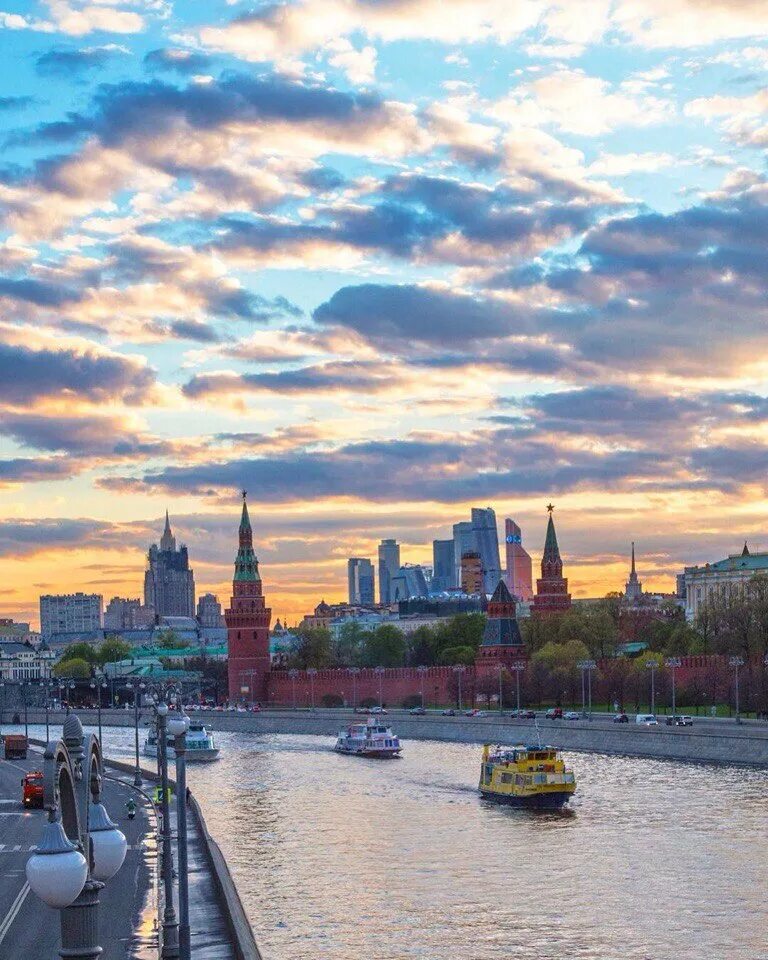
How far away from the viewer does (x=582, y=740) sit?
92.2 m

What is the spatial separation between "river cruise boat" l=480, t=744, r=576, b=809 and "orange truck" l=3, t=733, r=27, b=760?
32798 millimetres

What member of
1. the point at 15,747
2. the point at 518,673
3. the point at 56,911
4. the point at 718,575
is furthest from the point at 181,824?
the point at 718,575

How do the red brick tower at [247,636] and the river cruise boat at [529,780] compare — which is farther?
the red brick tower at [247,636]

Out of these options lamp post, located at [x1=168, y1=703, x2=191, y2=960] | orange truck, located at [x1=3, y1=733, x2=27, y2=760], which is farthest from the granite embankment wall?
lamp post, located at [x1=168, y1=703, x2=191, y2=960]

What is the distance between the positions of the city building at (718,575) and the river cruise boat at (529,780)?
11581 centimetres

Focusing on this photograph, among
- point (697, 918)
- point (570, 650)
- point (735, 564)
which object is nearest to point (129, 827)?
point (697, 918)

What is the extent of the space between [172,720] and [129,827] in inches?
1139

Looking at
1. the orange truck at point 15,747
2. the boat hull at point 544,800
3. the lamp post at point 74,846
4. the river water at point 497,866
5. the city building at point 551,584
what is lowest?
the river water at point 497,866

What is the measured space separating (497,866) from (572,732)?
156ft

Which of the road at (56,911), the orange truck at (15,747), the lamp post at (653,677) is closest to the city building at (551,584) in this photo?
the lamp post at (653,677)

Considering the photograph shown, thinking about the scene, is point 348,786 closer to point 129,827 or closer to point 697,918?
point 129,827

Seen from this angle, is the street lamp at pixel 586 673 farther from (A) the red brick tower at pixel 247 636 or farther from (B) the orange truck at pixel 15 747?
(A) the red brick tower at pixel 247 636

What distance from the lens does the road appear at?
3166cm

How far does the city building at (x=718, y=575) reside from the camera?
182625 mm
